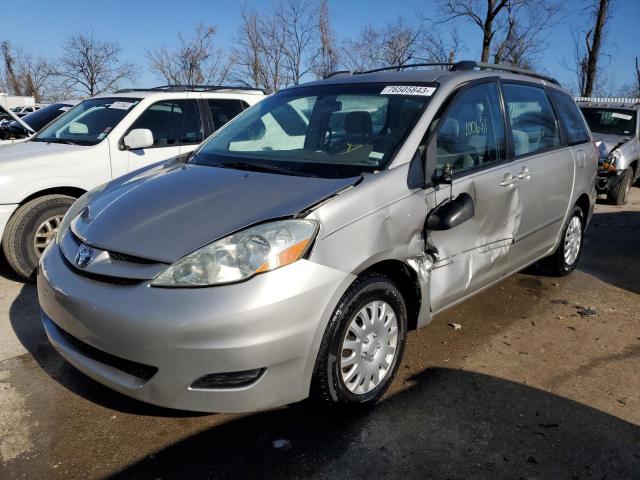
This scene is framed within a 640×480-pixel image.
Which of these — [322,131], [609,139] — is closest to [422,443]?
[322,131]

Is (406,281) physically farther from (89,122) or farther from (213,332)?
(89,122)

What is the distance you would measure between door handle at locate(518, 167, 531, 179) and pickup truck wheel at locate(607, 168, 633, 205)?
6.39m

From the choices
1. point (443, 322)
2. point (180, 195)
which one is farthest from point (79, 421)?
point (443, 322)

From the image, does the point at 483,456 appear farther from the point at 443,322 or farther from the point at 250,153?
the point at 250,153

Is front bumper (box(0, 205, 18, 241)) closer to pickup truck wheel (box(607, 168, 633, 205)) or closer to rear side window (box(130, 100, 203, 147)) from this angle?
rear side window (box(130, 100, 203, 147))

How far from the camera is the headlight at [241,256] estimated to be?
220 centimetres

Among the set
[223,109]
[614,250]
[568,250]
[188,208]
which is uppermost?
[223,109]

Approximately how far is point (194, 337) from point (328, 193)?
2.98 feet


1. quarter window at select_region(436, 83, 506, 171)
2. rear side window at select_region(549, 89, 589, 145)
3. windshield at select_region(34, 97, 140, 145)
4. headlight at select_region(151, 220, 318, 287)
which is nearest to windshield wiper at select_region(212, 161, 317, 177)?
headlight at select_region(151, 220, 318, 287)

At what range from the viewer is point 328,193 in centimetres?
249

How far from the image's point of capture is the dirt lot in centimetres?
232

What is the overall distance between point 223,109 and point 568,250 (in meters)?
3.97

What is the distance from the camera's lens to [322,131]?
3422 mm

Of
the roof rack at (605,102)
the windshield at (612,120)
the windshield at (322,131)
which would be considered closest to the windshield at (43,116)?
the windshield at (322,131)
